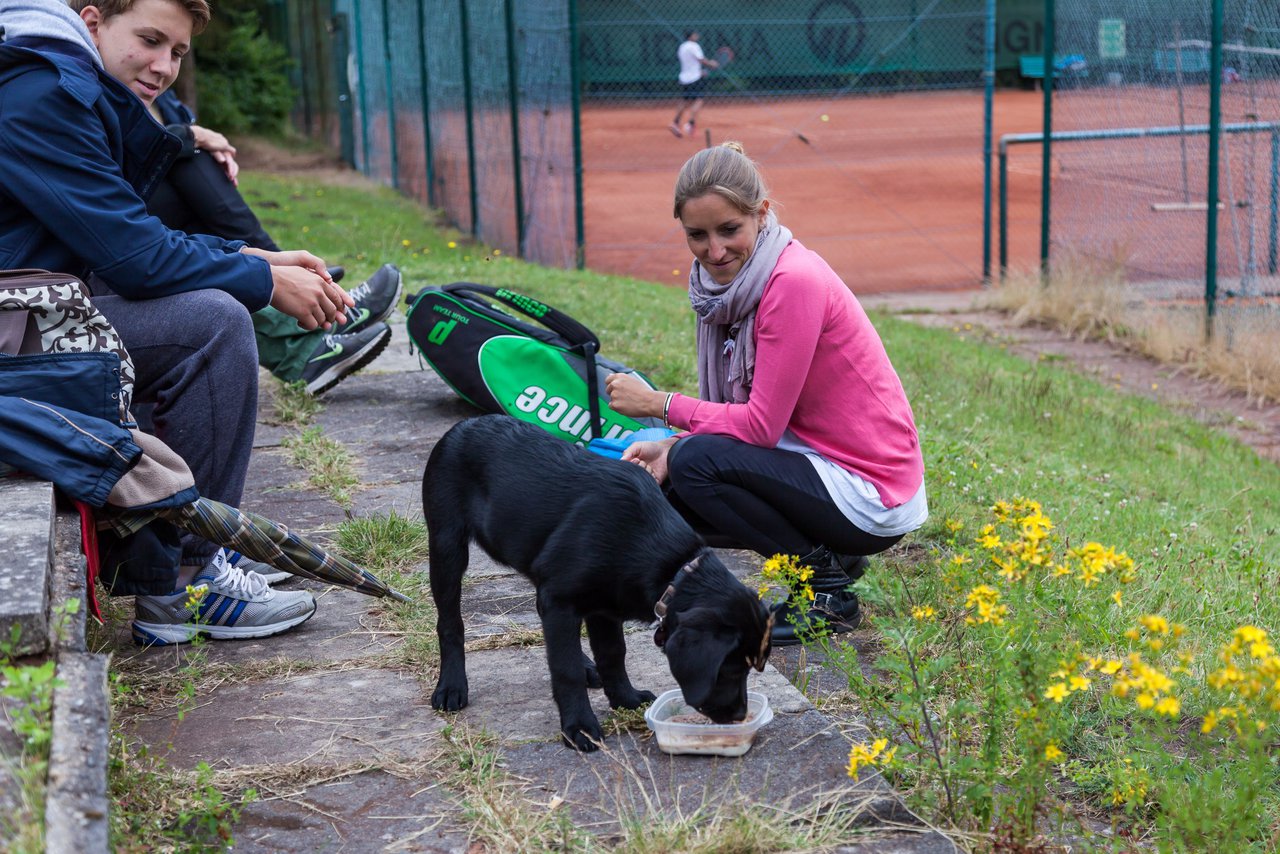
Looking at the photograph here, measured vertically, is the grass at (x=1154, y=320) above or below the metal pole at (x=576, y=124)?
below

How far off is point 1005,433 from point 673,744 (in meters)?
3.75

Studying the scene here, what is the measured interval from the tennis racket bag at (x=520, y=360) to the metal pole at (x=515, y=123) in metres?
6.57

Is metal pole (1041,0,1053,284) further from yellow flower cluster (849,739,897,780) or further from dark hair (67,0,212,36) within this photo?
yellow flower cluster (849,739,897,780)

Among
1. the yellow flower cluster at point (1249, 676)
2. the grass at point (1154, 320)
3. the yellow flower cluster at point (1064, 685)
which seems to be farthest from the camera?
the grass at point (1154, 320)

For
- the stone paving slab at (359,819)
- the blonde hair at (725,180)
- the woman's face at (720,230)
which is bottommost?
the stone paving slab at (359,819)

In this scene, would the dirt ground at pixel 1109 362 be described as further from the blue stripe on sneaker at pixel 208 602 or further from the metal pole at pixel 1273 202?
the blue stripe on sneaker at pixel 208 602

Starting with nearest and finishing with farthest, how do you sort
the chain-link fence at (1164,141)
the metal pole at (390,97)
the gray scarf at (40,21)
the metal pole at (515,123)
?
the gray scarf at (40,21), the chain-link fence at (1164,141), the metal pole at (515,123), the metal pole at (390,97)

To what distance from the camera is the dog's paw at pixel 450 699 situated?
300 cm

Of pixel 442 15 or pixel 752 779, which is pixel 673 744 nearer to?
pixel 752 779

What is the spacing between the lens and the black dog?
261 centimetres

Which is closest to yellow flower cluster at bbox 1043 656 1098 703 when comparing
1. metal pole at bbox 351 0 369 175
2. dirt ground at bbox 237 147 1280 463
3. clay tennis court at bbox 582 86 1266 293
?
dirt ground at bbox 237 147 1280 463

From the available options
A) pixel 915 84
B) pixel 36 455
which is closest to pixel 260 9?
pixel 915 84

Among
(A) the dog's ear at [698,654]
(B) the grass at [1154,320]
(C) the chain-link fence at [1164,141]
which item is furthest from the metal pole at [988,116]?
(A) the dog's ear at [698,654]

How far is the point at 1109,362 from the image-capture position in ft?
30.2
